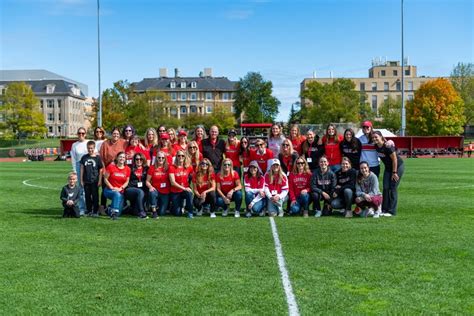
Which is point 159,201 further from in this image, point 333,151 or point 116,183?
point 333,151

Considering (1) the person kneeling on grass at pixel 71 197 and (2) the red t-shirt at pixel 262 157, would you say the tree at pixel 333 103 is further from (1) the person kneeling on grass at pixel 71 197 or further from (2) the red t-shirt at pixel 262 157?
(1) the person kneeling on grass at pixel 71 197

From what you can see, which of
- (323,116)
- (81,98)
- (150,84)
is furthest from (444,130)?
(81,98)

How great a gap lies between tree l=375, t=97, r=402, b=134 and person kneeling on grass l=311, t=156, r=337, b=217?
6933cm

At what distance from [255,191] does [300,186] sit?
0.88m

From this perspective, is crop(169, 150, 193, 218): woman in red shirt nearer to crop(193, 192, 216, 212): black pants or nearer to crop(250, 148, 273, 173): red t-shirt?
crop(193, 192, 216, 212): black pants

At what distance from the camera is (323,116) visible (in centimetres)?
8112

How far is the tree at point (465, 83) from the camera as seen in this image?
251ft

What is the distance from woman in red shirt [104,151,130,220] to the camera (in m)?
10.7

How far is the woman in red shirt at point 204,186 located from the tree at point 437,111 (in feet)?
181

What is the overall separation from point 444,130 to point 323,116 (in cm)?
2184

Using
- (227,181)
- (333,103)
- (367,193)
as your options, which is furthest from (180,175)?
(333,103)

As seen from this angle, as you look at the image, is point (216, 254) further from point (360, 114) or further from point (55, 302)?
point (360, 114)

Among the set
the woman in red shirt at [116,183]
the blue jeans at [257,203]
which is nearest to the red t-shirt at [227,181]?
the blue jeans at [257,203]

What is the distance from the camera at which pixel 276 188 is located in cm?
1084
